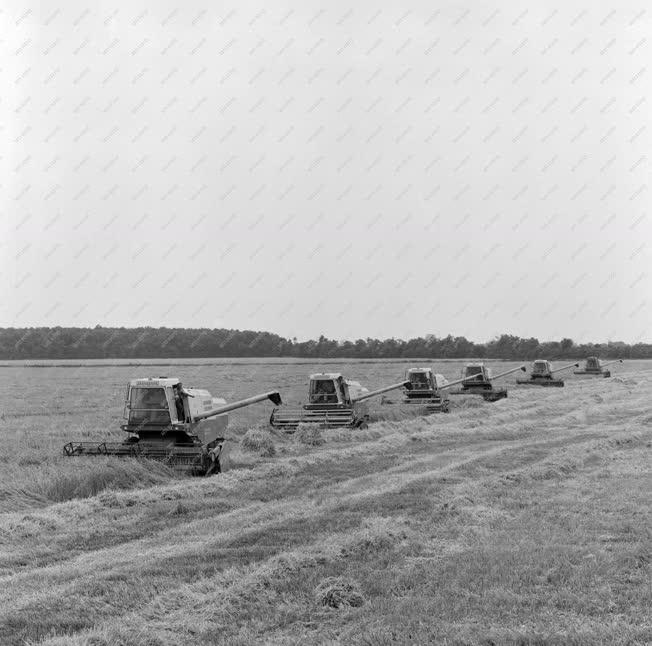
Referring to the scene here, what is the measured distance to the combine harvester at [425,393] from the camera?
1152 inches

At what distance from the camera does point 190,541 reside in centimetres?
950

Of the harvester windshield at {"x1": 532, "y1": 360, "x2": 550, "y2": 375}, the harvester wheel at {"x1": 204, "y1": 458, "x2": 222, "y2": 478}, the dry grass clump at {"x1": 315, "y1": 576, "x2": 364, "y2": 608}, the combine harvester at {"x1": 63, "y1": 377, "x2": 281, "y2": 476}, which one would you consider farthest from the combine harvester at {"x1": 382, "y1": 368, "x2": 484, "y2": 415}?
the dry grass clump at {"x1": 315, "y1": 576, "x2": 364, "y2": 608}

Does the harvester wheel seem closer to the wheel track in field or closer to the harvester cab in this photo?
the wheel track in field

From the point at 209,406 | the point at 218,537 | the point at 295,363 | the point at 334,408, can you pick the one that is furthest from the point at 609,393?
the point at 295,363

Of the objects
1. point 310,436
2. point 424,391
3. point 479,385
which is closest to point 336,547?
point 310,436

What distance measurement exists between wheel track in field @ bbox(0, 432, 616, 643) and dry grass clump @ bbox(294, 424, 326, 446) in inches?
161

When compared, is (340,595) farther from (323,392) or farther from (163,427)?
(323,392)

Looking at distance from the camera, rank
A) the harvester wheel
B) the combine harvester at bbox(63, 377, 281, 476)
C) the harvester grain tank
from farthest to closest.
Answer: the harvester grain tank < the combine harvester at bbox(63, 377, 281, 476) < the harvester wheel

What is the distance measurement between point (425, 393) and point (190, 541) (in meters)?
21.6

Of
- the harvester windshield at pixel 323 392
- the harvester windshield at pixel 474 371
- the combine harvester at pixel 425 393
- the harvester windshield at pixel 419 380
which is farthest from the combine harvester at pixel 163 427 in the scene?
the harvester windshield at pixel 474 371

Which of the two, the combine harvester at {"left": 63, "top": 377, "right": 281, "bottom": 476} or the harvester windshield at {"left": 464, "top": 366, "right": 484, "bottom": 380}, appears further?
the harvester windshield at {"left": 464, "top": 366, "right": 484, "bottom": 380}

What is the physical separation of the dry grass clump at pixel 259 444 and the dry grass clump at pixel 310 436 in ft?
2.68

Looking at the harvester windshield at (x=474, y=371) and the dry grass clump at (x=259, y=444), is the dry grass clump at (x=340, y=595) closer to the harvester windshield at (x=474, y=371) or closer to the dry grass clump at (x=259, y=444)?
the dry grass clump at (x=259, y=444)

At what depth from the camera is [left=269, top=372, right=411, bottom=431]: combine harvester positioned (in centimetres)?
2236
